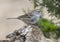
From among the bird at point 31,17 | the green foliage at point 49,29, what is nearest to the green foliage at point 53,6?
the green foliage at point 49,29

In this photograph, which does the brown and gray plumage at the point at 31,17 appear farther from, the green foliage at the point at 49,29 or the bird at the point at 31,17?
the green foliage at the point at 49,29

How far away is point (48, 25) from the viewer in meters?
4.48

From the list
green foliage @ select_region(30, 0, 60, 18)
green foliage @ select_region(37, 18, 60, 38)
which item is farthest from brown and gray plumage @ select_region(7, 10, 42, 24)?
green foliage @ select_region(30, 0, 60, 18)

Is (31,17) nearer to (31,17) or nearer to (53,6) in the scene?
(31,17)

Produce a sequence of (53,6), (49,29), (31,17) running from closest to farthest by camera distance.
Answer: (53,6), (49,29), (31,17)

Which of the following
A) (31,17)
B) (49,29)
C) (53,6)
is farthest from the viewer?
(31,17)

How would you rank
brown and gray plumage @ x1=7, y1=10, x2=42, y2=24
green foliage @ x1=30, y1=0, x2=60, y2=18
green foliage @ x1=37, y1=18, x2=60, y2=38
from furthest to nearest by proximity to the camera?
brown and gray plumage @ x1=7, y1=10, x2=42, y2=24
green foliage @ x1=37, y1=18, x2=60, y2=38
green foliage @ x1=30, y1=0, x2=60, y2=18

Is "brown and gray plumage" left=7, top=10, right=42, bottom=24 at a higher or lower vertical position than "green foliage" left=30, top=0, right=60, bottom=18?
lower

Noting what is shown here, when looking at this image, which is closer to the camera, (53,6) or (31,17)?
(53,6)

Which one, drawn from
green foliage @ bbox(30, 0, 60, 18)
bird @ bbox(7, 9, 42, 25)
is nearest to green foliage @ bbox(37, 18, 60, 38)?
bird @ bbox(7, 9, 42, 25)

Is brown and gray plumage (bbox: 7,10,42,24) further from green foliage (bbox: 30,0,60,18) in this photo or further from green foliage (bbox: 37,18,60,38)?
green foliage (bbox: 30,0,60,18)

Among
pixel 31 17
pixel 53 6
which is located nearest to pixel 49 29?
pixel 31 17

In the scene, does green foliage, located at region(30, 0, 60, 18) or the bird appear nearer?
green foliage, located at region(30, 0, 60, 18)

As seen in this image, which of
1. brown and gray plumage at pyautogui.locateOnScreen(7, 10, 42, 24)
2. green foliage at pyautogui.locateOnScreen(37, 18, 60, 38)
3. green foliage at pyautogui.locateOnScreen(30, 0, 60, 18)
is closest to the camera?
green foliage at pyautogui.locateOnScreen(30, 0, 60, 18)
